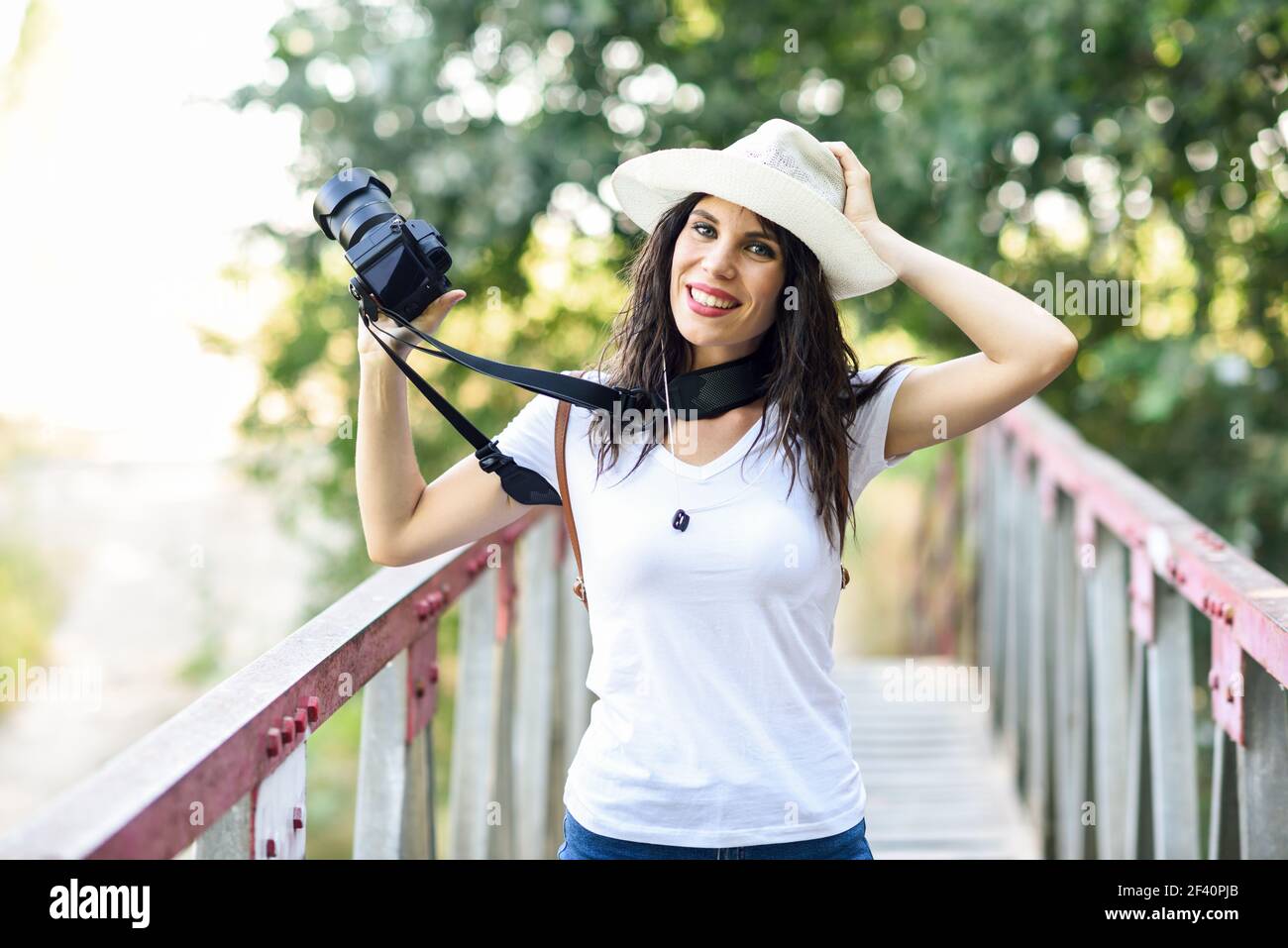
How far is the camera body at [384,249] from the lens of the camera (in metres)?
1.37

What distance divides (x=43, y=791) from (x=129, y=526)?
9.94ft

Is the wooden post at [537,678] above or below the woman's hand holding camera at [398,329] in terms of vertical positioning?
below

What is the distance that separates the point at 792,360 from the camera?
1.43 meters

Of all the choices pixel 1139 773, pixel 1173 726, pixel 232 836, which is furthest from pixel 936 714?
pixel 232 836

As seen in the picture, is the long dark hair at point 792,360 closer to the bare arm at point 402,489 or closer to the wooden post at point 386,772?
the bare arm at point 402,489

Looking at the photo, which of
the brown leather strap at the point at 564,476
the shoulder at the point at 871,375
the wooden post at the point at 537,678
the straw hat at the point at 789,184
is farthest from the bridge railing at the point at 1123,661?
the wooden post at the point at 537,678

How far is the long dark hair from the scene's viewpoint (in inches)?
54.1

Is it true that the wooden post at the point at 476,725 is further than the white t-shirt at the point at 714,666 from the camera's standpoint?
Yes

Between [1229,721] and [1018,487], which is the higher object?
[1018,487]

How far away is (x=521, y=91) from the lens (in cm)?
414

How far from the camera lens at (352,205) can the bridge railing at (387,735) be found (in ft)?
1.37
